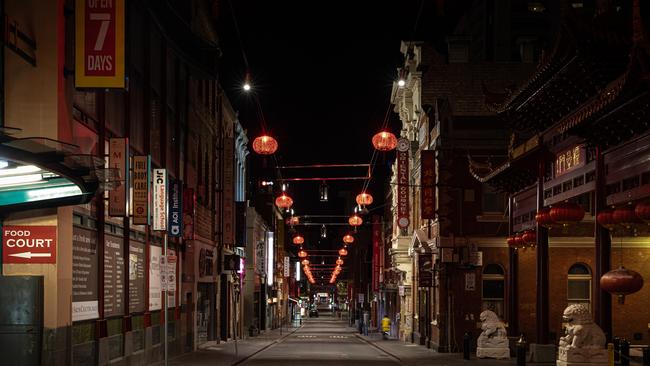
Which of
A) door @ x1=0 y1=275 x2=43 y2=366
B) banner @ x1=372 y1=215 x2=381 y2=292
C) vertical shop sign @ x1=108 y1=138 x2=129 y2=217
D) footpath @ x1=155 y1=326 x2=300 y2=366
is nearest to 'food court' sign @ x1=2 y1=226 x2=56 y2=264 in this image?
door @ x1=0 y1=275 x2=43 y2=366

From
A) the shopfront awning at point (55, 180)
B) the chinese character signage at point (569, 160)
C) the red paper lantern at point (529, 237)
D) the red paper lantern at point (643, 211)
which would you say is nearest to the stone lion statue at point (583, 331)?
the red paper lantern at point (643, 211)

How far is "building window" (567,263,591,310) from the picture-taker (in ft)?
122

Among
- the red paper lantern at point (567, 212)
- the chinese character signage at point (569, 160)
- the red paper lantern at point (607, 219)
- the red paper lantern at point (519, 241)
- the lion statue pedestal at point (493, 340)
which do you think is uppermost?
the chinese character signage at point (569, 160)

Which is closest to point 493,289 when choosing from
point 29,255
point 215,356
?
point 215,356

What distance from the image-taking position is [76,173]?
16891 millimetres

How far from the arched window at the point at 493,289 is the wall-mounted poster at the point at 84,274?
2040cm

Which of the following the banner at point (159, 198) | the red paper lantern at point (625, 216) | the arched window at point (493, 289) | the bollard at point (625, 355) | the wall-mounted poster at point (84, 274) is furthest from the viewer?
the arched window at point (493, 289)

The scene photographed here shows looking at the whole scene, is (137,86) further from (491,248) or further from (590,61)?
(491,248)

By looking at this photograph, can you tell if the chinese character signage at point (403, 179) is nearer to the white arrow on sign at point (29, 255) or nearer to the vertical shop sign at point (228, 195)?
the vertical shop sign at point (228, 195)

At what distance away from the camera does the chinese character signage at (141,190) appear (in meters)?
26.0

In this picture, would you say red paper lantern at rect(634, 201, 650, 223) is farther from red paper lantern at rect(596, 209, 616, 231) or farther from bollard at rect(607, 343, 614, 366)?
bollard at rect(607, 343, 614, 366)

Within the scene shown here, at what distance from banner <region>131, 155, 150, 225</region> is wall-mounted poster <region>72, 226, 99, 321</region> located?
2782 mm

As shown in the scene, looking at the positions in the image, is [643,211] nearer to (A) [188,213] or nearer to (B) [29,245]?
(B) [29,245]

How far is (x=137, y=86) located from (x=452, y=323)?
1802cm
